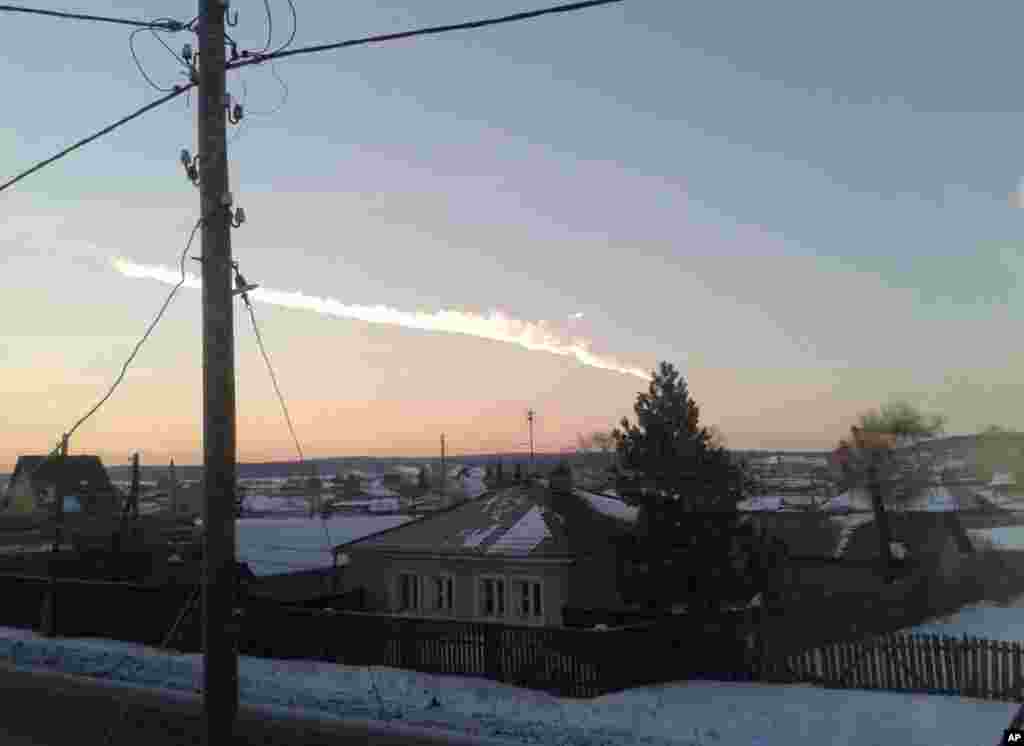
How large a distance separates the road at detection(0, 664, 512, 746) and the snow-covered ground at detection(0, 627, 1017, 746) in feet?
2.02

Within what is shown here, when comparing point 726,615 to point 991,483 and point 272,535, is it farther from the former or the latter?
point 991,483

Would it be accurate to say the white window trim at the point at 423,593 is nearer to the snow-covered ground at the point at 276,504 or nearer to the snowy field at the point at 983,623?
the snowy field at the point at 983,623

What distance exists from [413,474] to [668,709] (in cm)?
17503

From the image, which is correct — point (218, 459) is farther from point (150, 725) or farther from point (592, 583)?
point (592, 583)

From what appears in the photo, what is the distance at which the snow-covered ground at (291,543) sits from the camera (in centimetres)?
4750

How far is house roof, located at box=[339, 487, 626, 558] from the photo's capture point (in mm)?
25125

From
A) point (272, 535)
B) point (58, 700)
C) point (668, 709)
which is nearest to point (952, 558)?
point (668, 709)

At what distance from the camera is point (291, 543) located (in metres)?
66.4

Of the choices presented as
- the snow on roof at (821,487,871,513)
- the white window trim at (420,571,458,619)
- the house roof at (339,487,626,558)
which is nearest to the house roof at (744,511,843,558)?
the snow on roof at (821,487,871,513)

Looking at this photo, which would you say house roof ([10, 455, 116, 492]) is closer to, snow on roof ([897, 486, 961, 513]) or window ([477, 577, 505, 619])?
window ([477, 577, 505, 619])

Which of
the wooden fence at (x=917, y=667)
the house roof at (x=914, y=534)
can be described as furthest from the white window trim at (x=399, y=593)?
the house roof at (x=914, y=534)

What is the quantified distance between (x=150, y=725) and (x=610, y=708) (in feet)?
22.1

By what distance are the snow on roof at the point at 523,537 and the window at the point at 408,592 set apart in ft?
10.8

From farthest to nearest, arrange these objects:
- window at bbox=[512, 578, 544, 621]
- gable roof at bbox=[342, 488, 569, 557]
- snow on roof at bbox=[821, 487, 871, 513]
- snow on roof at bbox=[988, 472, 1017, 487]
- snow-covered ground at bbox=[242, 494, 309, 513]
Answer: snow-covered ground at bbox=[242, 494, 309, 513]
snow on roof at bbox=[988, 472, 1017, 487]
snow on roof at bbox=[821, 487, 871, 513]
gable roof at bbox=[342, 488, 569, 557]
window at bbox=[512, 578, 544, 621]
